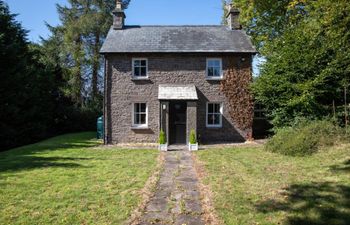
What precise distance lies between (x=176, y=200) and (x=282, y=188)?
9.50 ft

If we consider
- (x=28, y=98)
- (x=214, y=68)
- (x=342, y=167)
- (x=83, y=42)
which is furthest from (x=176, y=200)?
(x=83, y=42)

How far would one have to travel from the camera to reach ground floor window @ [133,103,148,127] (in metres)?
19.5

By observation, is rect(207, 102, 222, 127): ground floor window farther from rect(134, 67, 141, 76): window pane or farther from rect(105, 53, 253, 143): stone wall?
rect(134, 67, 141, 76): window pane

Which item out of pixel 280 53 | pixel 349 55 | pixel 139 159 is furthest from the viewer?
pixel 280 53

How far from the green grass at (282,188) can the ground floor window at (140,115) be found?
739cm

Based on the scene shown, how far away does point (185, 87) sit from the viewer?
19.0 m

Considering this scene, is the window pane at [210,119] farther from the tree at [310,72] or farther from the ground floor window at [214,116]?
the tree at [310,72]

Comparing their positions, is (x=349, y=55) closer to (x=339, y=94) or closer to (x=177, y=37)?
(x=339, y=94)

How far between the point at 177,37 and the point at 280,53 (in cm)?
682

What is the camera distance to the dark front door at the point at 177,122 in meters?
18.7

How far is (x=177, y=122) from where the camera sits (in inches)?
738

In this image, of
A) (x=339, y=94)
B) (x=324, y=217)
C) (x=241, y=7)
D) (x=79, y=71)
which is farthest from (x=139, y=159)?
(x=79, y=71)

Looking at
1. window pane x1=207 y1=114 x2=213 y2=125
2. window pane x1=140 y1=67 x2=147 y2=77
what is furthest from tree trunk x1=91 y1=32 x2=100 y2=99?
window pane x1=207 y1=114 x2=213 y2=125

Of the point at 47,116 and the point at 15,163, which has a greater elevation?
the point at 47,116
